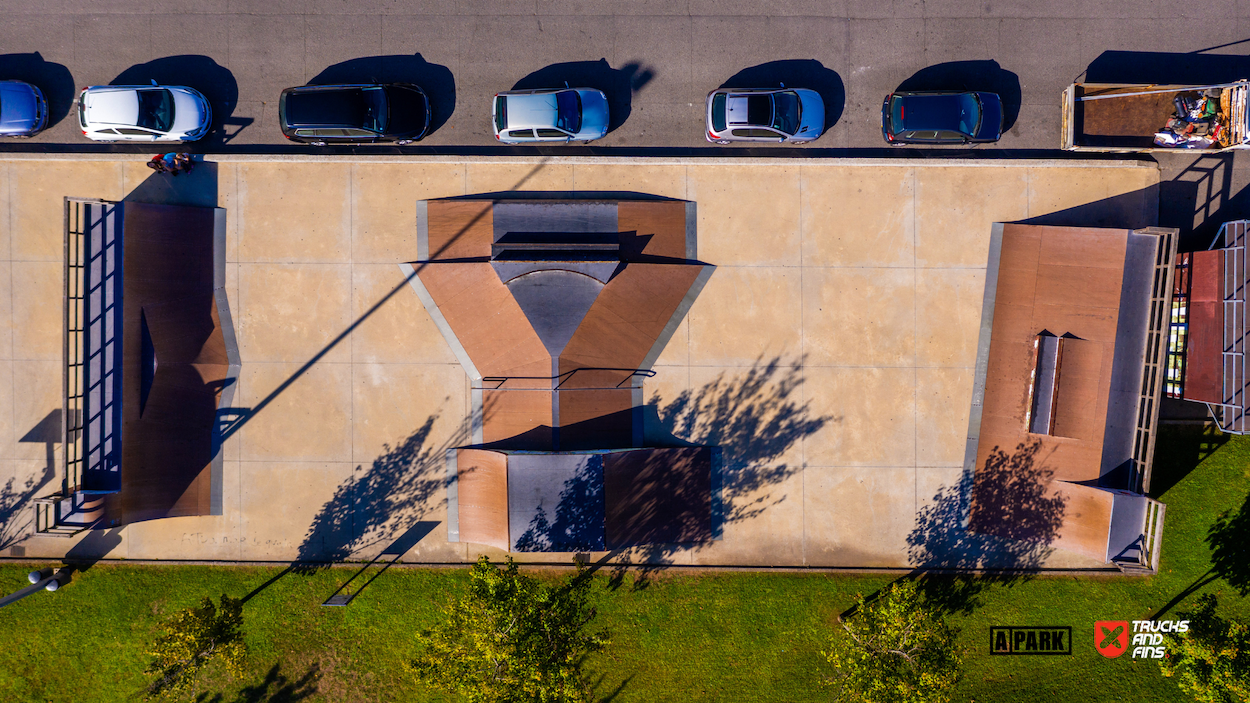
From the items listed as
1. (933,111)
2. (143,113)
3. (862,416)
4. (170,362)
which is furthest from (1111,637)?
(143,113)

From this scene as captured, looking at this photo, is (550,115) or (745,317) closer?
(550,115)

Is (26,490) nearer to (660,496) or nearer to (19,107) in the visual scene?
(19,107)

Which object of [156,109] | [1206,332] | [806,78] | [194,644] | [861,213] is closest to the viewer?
[194,644]

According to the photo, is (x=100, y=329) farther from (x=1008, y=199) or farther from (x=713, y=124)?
(x=1008, y=199)

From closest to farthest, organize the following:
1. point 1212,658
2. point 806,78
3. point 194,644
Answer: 1. point 194,644
2. point 1212,658
3. point 806,78

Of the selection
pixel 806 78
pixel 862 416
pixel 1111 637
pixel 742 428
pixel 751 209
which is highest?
pixel 806 78

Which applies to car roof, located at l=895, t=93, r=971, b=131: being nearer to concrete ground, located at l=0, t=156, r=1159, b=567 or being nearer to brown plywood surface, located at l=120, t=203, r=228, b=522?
concrete ground, located at l=0, t=156, r=1159, b=567
